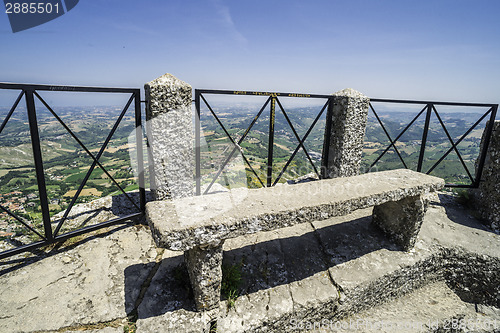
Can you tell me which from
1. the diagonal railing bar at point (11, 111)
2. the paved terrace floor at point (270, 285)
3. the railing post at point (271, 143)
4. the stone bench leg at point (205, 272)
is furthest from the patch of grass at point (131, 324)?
the railing post at point (271, 143)

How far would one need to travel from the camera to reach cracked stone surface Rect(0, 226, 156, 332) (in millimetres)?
2494

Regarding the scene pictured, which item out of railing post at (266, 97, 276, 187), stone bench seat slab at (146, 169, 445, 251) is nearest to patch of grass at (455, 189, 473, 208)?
stone bench seat slab at (146, 169, 445, 251)

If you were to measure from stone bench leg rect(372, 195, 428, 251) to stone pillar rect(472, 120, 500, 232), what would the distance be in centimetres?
226

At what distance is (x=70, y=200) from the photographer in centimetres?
352

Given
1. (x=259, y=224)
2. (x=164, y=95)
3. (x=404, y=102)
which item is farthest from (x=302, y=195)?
(x=404, y=102)

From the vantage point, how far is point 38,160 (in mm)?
2957

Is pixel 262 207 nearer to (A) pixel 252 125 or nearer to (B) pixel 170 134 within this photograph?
(B) pixel 170 134

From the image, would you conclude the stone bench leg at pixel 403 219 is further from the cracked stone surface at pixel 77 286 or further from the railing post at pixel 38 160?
the railing post at pixel 38 160

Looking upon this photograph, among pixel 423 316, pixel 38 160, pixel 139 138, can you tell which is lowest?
pixel 423 316

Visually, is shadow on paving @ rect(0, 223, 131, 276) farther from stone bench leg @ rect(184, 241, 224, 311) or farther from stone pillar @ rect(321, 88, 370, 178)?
stone pillar @ rect(321, 88, 370, 178)

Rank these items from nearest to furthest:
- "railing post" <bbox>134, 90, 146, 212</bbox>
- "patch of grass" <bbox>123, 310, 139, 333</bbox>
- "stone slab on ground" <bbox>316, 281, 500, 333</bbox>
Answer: "patch of grass" <bbox>123, 310, 139, 333</bbox>
"stone slab on ground" <bbox>316, 281, 500, 333</bbox>
"railing post" <bbox>134, 90, 146, 212</bbox>

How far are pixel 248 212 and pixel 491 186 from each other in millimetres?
5331

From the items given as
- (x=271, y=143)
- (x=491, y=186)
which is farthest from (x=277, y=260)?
(x=491, y=186)

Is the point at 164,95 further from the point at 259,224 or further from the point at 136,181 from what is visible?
the point at 259,224
